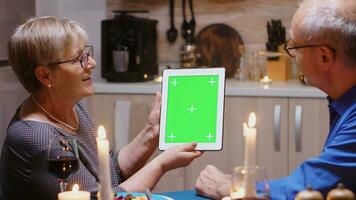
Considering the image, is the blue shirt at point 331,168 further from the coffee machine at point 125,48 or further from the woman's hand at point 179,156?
the coffee machine at point 125,48

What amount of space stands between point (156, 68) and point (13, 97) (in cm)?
90

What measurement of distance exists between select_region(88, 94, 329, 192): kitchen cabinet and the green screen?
1.39m

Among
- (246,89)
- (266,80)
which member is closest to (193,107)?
(246,89)

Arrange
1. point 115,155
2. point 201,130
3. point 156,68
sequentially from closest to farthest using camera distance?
1. point 201,130
2. point 115,155
3. point 156,68

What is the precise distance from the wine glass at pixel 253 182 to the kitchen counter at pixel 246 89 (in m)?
2.09

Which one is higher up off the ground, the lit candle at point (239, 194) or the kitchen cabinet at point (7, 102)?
the lit candle at point (239, 194)

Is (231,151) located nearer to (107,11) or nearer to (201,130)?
(107,11)

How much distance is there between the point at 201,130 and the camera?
2.17 meters

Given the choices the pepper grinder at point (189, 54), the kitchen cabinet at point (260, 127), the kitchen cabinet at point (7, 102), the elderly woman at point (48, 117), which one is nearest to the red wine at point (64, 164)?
the elderly woman at point (48, 117)

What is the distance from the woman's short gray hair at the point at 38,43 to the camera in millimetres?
2170

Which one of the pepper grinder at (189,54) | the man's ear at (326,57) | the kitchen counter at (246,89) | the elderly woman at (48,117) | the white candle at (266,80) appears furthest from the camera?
the pepper grinder at (189,54)

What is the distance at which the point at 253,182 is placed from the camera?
146cm

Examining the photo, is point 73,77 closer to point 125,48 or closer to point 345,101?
Result: point 345,101

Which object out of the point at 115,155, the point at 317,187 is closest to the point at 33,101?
the point at 115,155
